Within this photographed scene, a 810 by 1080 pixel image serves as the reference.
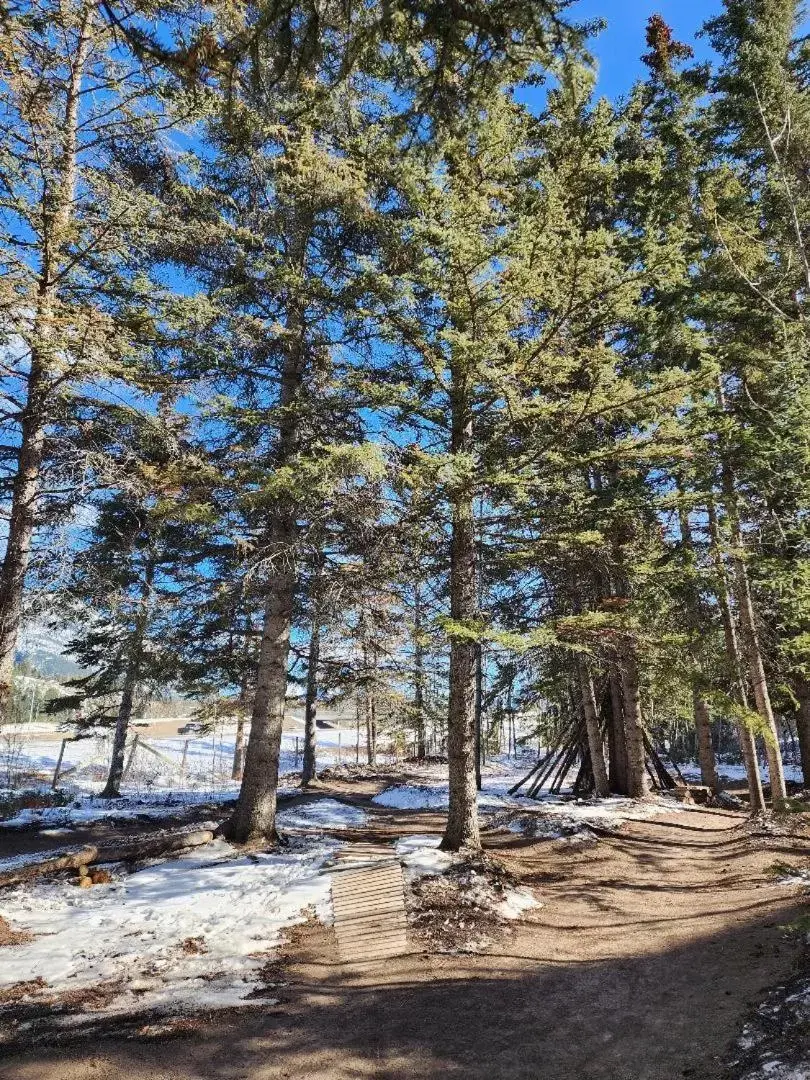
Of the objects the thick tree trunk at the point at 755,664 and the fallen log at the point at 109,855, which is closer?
the fallen log at the point at 109,855

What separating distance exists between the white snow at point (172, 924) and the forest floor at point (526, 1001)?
47 cm

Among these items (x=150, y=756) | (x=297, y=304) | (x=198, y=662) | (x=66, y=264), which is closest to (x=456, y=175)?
(x=297, y=304)

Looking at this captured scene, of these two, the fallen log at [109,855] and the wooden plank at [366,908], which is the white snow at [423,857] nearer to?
the wooden plank at [366,908]

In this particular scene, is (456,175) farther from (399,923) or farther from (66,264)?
(399,923)

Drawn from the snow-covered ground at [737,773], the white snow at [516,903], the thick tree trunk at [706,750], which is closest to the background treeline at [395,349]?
the white snow at [516,903]

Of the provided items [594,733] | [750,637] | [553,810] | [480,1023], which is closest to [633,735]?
[594,733]

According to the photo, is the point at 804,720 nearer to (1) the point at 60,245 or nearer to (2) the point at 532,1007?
(2) the point at 532,1007

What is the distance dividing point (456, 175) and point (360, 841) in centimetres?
1101

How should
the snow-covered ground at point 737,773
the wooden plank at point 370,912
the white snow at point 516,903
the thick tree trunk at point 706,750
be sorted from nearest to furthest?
the wooden plank at point 370,912, the white snow at point 516,903, the thick tree trunk at point 706,750, the snow-covered ground at point 737,773

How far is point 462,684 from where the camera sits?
355 inches

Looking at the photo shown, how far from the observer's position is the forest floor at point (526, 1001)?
437 cm

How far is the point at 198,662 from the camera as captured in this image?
16453mm

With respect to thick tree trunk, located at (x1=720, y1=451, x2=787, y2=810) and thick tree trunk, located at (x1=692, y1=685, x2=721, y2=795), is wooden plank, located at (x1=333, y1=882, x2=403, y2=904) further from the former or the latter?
thick tree trunk, located at (x1=692, y1=685, x2=721, y2=795)

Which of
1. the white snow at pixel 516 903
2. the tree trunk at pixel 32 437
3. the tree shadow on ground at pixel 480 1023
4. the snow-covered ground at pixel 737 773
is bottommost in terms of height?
the snow-covered ground at pixel 737 773
